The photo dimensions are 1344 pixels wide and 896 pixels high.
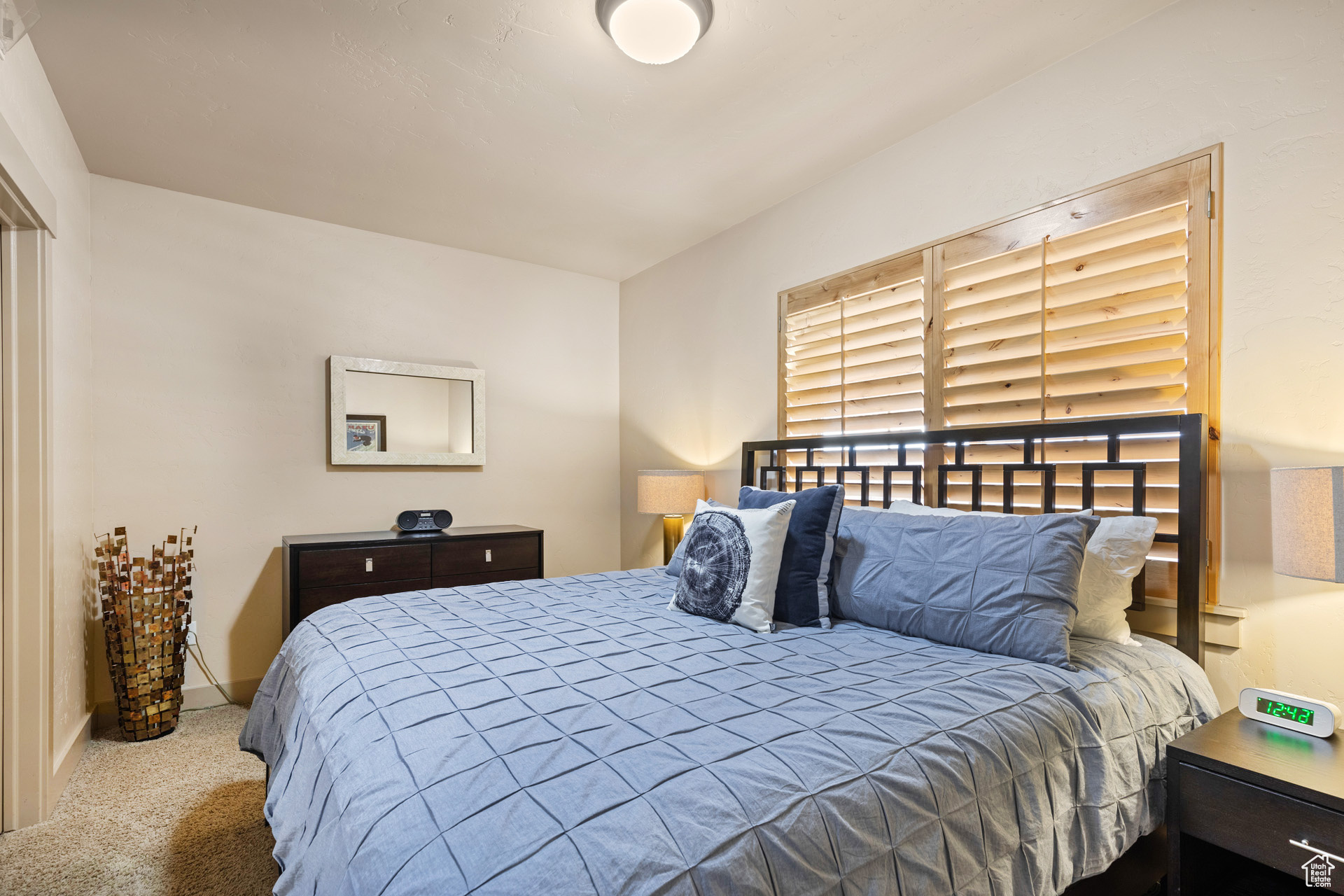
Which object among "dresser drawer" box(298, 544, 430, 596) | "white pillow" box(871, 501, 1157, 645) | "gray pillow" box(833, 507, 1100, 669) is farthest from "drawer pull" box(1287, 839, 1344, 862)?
"dresser drawer" box(298, 544, 430, 596)

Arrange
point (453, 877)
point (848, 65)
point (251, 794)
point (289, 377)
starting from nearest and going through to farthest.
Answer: point (453, 877), point (848, 65), point (251, 794), point (289, 377)

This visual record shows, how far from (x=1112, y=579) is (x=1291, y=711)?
0.44 meters

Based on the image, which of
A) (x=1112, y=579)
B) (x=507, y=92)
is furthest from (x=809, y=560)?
(x=507, y=92)

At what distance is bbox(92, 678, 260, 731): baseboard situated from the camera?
2984 mm

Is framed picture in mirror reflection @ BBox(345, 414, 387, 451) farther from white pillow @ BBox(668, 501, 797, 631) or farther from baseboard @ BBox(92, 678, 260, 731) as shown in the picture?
white pillow @ BBox(668, 501, 797, 631)

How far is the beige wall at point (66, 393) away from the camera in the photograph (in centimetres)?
214

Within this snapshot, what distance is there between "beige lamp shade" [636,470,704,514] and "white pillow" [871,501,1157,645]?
6.61ft

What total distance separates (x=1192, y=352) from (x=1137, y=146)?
666 millimetres

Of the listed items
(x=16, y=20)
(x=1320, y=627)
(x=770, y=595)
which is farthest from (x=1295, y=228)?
(x=16, y=20)

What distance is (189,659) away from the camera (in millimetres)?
3186

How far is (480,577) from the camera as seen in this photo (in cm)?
351

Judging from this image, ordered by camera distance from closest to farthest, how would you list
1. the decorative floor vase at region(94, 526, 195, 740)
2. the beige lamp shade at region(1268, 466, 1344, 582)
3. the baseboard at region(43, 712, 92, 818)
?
the beige lamp shade at region(1268, 466, 1344, 582)
the baseboard at region(43, 712, 92, 818)
the decorative floor vase at region(94, 526, 195, 740)

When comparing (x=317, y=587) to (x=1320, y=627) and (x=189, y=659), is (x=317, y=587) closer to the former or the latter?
(x=189, y=659)

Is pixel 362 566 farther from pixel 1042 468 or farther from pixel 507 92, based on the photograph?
pixel 1042 468
